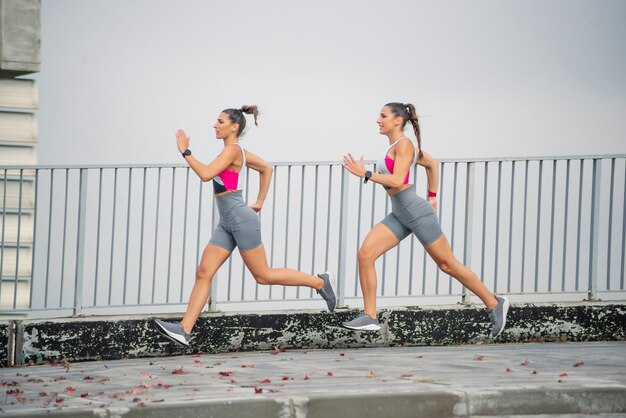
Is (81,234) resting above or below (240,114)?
below

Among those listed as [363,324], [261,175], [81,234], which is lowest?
[363,324]

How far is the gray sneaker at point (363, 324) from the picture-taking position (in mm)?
10852

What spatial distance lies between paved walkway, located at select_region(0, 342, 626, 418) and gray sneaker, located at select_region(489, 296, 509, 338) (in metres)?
0.19

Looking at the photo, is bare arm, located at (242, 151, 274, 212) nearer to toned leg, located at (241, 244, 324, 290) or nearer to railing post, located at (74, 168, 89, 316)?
toned leg, located at (241, 244, 324, 290)

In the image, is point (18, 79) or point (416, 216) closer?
point (416, 216)

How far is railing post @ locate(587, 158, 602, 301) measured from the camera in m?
12.2

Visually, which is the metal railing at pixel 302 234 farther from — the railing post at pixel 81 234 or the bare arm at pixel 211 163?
the bare arm at pixel 211 163

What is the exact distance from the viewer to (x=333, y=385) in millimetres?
8805

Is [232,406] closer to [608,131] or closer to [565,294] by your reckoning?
[565,294]

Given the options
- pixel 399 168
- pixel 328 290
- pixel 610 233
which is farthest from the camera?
pixel 610 233

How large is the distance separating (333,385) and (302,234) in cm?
301

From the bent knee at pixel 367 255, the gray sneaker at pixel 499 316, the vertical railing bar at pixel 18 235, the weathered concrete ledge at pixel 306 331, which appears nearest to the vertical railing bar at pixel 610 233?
the weathered concrete ledge at pixel 306 331

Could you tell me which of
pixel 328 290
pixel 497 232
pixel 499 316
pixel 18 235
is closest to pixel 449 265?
pixel 499 316

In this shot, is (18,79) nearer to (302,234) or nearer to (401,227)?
(302,234)
